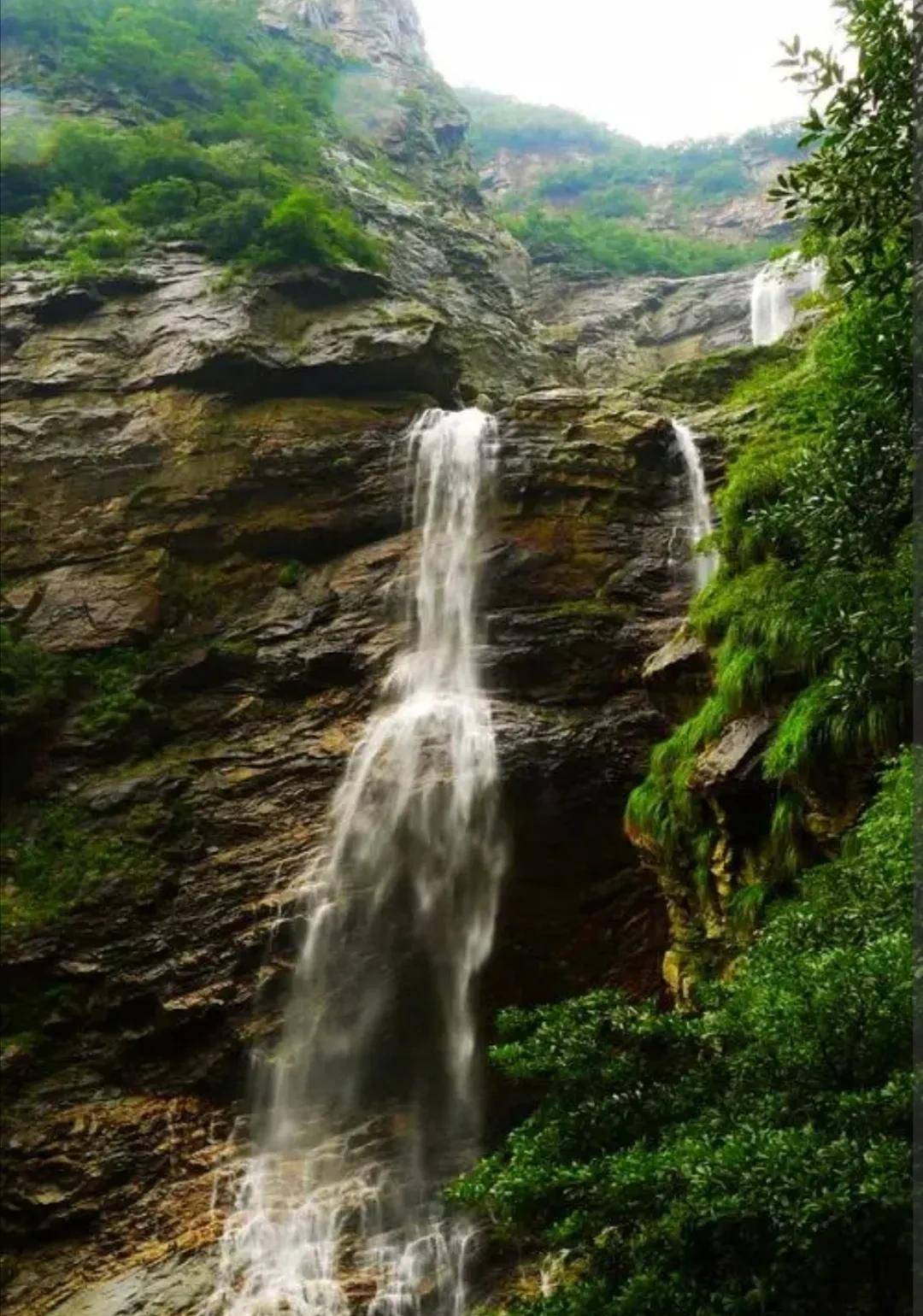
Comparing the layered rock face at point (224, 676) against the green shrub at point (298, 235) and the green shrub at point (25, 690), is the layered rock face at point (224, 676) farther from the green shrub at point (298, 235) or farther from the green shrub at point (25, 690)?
the green shrub at point (298, 235)

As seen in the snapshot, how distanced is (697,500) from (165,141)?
16.7 meters

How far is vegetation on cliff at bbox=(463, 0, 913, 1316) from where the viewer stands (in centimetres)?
402

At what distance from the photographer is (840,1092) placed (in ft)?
13.9

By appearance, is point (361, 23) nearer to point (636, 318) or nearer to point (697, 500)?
point (636, 318)

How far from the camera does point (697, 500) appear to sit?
667 inches

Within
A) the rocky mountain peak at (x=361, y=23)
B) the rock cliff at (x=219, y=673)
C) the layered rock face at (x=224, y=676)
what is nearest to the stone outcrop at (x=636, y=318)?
the rock cliff at (x=219, y=673)

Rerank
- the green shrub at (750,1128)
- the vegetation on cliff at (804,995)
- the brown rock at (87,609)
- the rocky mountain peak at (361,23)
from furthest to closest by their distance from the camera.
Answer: the rocky mountain peak at (361,23)
the brown rock at (87,609)
the vegetation on cliff at (804,995)
the green shrub at (750,1128)

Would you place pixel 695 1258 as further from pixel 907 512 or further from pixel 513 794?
pixel 513 794

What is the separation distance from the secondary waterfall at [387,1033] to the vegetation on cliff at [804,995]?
6.14 feet

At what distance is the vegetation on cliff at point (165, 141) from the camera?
22234mm

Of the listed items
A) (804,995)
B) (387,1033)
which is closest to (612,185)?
(387,1033)

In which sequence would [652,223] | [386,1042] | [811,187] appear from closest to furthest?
1. [811,187]
2. [386,1042]
3. [652,223]

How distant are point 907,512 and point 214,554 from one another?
1318 cm

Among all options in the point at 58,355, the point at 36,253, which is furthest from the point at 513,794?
the point at 36,253
